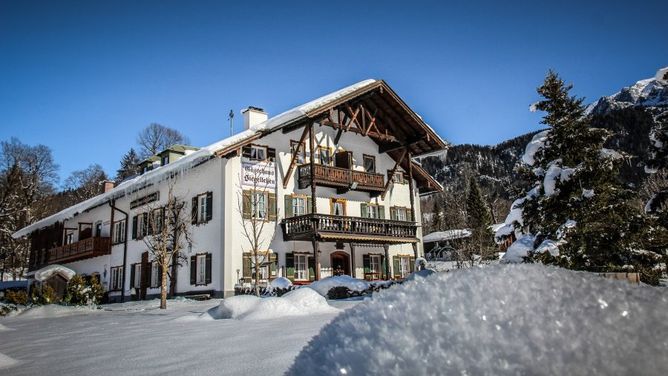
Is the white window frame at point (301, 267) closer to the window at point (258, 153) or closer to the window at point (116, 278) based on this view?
the window at point (258, 153)

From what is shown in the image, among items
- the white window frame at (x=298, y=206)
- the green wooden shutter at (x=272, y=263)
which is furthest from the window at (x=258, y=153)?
the green wooden shutter at (x=272, y=263)

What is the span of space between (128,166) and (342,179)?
101ft

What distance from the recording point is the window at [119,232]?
960 inches

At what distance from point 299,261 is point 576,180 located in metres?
12.2

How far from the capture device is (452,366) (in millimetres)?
1082

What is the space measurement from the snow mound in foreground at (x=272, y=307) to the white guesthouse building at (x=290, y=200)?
34.2 ft

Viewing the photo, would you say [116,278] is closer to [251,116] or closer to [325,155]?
[251,116]

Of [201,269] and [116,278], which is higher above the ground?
[201,269]

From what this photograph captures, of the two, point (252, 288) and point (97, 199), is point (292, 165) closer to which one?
point (252, 288)

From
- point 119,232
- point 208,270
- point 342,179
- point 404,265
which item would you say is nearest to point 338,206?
point 342,179

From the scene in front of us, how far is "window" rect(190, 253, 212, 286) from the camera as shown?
62.2 ft

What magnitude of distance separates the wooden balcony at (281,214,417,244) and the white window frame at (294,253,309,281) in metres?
1.25

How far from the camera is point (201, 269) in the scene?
19406 millimetres

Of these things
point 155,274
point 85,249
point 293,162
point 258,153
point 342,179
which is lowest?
point 155,274
